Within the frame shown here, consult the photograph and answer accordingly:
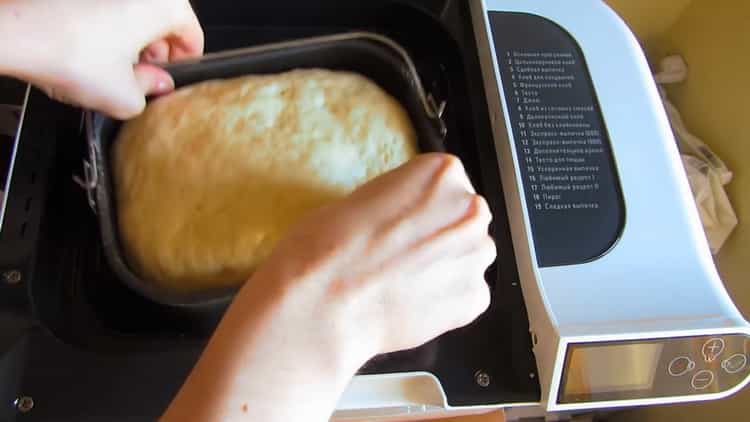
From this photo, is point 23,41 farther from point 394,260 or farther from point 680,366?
point 680,366

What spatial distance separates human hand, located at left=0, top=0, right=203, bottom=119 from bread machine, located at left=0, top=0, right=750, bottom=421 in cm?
9

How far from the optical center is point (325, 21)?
0.84m

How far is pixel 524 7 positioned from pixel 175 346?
0.51 meters

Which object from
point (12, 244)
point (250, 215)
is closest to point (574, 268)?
point (250, 215)

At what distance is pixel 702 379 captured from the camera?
2.13 feet

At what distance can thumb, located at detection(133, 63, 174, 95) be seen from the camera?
68 cm

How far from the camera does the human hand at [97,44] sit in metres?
0.55

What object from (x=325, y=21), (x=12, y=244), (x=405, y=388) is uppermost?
(x=325, y=21)

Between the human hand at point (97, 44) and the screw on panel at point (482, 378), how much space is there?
39 centimetres

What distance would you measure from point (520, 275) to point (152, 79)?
388 mm

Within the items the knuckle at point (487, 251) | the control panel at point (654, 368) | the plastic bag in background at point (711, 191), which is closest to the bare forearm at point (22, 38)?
the knuckle at point (487, 251)

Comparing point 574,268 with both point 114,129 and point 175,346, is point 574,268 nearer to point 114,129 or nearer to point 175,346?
point 175,346

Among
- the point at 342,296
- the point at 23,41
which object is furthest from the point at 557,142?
the point at 23,41

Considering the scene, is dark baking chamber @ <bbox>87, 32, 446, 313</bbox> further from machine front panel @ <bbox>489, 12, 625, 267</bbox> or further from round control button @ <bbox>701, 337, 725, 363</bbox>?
round control button @ <bbox>701, 337, 725, 363</bbox>
